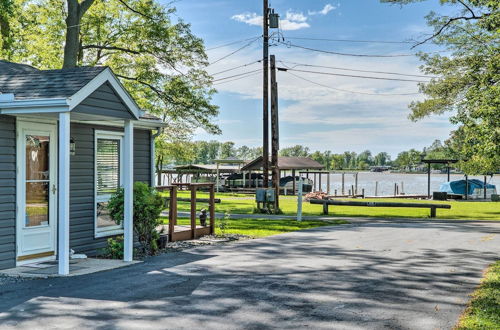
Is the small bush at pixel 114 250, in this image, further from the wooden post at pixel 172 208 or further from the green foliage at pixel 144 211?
the wooden post at pixel 172 208

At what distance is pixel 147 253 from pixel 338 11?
50.9 feet

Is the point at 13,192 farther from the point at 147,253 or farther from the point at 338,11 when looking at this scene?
the point at 338,11

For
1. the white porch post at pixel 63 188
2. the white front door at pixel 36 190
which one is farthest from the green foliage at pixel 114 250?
the white porch post at pixel 63 188

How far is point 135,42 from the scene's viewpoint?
23.6 meters

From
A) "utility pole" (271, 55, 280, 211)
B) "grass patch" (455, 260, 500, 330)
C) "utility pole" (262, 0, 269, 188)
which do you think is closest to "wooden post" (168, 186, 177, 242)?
"grass patch" (455, 260, 500, 330)

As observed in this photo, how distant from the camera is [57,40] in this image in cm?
2380

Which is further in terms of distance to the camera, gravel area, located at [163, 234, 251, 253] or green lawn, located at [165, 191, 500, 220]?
green lawn, located at [165, 191, 500, 220]

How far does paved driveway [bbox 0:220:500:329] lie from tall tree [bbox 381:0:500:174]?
258 cm

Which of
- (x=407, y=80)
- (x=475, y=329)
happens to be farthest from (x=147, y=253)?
(x=407, y=80)

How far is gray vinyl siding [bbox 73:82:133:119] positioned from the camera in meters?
8.55

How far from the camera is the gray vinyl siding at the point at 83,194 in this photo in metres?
9.98

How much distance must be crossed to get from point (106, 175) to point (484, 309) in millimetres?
7793

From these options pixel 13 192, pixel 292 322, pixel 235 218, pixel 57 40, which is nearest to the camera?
pixel 292 322

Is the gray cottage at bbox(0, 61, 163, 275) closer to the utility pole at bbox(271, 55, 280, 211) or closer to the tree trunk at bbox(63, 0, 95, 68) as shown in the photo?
the tree trunk at bbox(63, 0, 95, 68)
